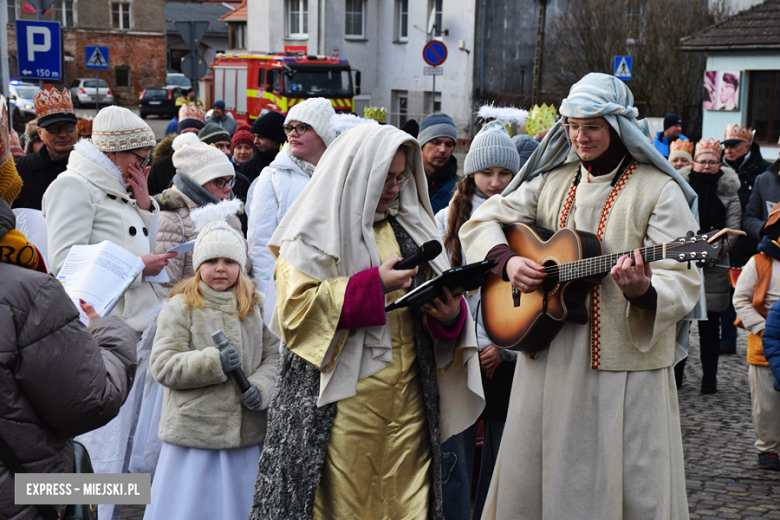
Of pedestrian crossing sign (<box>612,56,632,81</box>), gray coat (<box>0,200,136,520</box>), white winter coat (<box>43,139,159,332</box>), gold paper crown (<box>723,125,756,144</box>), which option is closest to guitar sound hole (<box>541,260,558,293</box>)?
gray coat (<box>0,200,136,520</box>)

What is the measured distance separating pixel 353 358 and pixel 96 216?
204 centimetres

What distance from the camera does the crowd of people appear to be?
2.38m

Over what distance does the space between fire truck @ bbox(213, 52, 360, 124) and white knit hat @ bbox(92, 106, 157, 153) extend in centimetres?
2131

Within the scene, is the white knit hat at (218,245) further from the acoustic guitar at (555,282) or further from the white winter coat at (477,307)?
the acoustic guitar at (555,282)

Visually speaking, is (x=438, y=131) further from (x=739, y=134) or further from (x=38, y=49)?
(x=38, y=49)

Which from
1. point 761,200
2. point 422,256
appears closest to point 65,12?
point 761,200

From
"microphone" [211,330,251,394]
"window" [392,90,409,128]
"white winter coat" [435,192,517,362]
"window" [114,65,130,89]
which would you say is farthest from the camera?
"window" [114,65,130,89]

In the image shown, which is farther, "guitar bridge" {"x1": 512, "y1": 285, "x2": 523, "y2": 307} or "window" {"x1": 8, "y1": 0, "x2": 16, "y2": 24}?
"window" {"x1": 8, "y1": 0, "x2": 16, "y2": 24}

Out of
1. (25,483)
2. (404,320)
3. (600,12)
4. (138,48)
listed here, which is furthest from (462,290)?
(138,48)

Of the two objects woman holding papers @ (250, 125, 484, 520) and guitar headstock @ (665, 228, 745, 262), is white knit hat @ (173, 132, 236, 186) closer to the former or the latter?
woman holding papers @ (250, 125, 484, 520)

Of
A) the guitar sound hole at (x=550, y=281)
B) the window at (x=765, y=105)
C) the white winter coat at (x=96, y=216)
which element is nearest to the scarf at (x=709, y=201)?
the guitar sound hole at (x=550, y=281)

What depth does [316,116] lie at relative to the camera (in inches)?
196

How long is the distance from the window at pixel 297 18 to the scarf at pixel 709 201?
31989 mm

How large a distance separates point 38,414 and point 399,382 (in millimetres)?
1328
